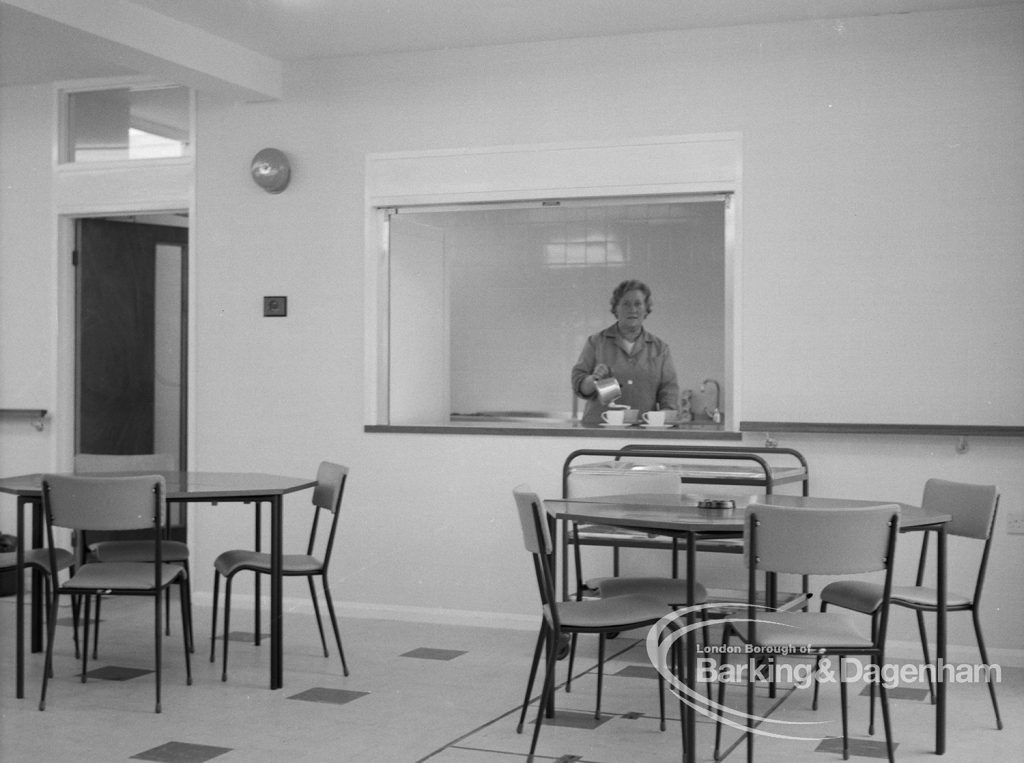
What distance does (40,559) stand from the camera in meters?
5.04

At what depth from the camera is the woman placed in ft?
20.8

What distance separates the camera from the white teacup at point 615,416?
635 centimetres

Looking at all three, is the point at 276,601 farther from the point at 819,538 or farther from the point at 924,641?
the point at 924,641

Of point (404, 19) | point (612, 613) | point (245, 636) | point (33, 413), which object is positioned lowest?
point (245, 636)

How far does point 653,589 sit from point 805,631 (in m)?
0.77

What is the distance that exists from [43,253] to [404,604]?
2.99 meters

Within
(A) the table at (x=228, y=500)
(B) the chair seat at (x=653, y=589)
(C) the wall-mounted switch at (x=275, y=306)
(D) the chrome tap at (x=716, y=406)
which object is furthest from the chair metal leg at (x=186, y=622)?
(D) the chrome tap at (x=716, y=406)

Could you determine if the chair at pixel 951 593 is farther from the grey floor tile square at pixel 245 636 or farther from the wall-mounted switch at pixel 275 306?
the wall-mounted switch at pixel 275 306

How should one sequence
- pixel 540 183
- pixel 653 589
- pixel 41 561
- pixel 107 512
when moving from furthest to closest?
1. pixel 540 183
2. pixel 41 561
3. pixel 107 512
4. pixel 653 589

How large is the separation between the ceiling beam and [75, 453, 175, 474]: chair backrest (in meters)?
1.86

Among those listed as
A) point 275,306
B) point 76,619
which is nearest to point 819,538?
point 76,619

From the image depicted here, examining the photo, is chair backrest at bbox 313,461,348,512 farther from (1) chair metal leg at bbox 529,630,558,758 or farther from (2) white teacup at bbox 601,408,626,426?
(2) white teacup at bbox 601,408,626,426

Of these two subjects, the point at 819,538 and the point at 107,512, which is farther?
the point at 107,512

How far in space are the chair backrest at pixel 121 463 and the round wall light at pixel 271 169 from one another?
1616 millimetres
